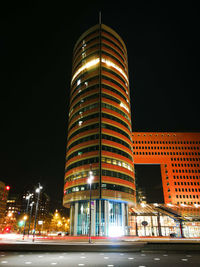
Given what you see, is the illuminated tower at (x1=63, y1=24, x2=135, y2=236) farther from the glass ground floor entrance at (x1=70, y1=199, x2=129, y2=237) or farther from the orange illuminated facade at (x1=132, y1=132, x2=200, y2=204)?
the orange illuminated facade at (x1=132, y1=132, x2=200, y2=204)

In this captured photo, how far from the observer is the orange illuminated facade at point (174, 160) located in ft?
347

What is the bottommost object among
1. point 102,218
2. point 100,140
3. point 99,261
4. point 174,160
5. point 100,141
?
point 99,261

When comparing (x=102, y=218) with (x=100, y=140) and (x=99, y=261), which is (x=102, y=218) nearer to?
(x=100, y=140)

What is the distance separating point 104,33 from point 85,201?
190ft

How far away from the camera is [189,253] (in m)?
17.7

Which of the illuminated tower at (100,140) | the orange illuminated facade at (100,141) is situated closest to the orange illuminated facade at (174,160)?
the orange illuminated facade at (100,141)

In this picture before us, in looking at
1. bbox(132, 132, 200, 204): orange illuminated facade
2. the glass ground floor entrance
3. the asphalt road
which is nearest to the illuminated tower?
the glass ground floor entrance

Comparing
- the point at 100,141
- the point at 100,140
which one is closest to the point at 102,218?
the point at 100,141

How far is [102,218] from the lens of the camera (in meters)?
49.2

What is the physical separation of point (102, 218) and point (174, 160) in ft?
243

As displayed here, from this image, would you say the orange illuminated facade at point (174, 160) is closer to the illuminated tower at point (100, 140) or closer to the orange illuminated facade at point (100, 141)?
the orange illuminated facade at point (100, 141)

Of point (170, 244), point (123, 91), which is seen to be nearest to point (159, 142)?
point (123, 91)

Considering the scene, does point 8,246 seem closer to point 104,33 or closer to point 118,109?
point 118,109

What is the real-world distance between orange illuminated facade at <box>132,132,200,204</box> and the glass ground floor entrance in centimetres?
5795
